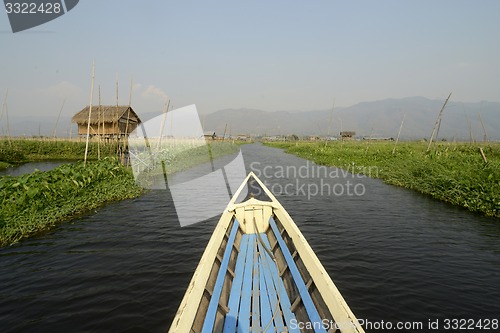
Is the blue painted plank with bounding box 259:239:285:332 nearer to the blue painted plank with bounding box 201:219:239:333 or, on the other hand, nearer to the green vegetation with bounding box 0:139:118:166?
the blue painted plank with bounding box 201:219:239:333

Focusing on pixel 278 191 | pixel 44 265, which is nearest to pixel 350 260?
pixel 44 265

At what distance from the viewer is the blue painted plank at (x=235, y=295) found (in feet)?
12.6

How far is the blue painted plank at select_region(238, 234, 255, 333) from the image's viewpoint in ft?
12.6

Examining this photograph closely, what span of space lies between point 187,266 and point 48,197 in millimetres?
6589

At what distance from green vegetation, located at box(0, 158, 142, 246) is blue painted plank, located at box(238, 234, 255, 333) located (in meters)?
7.04

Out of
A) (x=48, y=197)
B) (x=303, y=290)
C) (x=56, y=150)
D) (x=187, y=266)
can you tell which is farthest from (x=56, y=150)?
(x=303, y=290)

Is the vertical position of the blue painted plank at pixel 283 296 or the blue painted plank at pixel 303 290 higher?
the blue painted plank at pixel 303 290

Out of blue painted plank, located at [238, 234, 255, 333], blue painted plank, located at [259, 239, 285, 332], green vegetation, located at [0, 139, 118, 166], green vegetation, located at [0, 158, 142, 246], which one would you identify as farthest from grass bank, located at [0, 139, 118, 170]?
blue painted plank, located at [259, 239, 285, 332]

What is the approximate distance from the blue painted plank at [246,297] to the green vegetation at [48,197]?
23.1ft

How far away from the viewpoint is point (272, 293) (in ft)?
15.0

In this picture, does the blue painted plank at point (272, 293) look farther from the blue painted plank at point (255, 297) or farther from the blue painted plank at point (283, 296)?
the blue painted plank at point (255, 297)

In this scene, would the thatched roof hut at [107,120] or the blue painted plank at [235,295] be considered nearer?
the blue painted plank at [235,295]

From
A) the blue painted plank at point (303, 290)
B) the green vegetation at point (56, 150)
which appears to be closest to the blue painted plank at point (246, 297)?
the blue painted plank at point (303, 290)

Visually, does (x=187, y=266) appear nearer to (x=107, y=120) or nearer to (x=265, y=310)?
(x=265, y=310)
